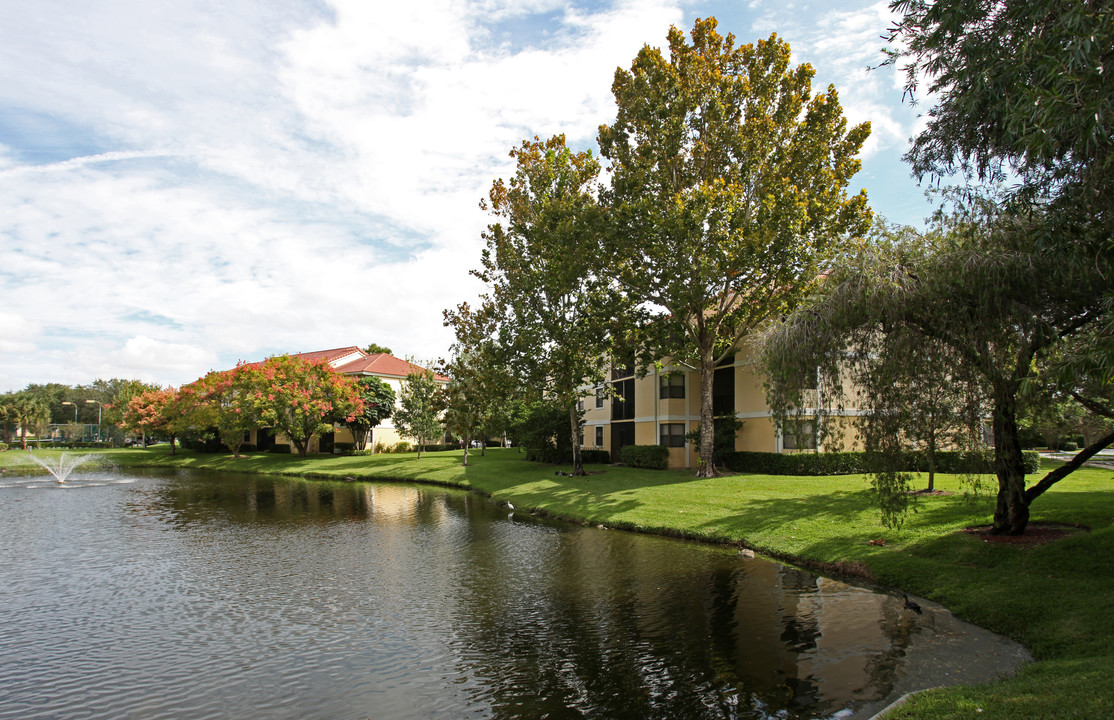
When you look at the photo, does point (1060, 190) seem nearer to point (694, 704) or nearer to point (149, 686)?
point (694, 704)

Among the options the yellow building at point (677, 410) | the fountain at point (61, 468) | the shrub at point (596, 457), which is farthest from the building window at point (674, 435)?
the fountain at point (61, 468)

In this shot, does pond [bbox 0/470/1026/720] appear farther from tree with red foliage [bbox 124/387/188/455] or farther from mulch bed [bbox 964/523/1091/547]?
tree with red foliage [bbox 124/387/188/455]

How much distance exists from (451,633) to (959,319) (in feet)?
34.4

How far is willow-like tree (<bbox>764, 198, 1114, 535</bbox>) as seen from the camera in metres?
10.4

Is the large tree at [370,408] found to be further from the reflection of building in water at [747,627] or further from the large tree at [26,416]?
the large tree at [26,416]

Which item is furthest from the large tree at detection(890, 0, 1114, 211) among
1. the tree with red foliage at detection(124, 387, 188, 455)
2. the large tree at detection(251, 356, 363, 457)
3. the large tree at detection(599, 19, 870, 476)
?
the tree with red foliage at detection(124, 387, 188, 455)

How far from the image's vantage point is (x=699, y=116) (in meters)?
27.3

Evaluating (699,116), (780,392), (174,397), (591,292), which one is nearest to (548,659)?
(780,392)

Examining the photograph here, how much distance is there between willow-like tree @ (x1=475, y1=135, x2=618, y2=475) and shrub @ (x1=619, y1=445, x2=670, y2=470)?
4.28 meters

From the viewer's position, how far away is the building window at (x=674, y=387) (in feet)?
121

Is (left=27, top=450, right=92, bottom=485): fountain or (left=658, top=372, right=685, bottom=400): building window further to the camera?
(left=27, top=450, right=92, bottom=485): fountain

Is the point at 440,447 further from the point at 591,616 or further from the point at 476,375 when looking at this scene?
the point at 591,616

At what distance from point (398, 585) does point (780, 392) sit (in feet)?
30.4

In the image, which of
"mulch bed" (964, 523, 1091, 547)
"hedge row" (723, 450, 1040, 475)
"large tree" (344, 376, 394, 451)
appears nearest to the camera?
"mulch bed" (964, 523, 1091, 547)
